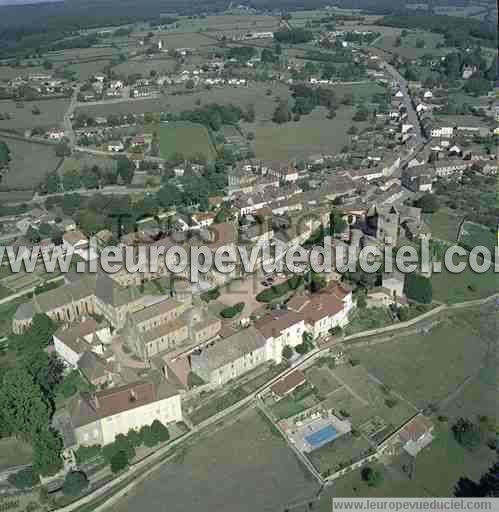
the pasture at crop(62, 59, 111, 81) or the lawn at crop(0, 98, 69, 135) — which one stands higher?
the pasture at crop(62, 59, 111, 81)

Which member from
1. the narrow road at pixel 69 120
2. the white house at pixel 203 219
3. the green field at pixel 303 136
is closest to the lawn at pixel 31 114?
the narrow road at pixel 69 120

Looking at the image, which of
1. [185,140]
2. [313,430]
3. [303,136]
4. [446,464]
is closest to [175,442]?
[313,430]

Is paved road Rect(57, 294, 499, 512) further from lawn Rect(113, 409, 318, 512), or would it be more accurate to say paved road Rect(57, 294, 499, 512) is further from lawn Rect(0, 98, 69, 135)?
lawn Rect(0, 98, 69, 135)

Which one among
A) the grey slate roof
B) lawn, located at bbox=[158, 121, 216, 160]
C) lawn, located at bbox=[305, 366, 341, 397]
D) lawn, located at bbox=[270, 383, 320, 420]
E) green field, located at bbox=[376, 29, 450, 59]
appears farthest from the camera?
green field, located at bbox=[376, 29, 450, 59]

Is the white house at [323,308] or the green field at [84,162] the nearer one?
the white house at [323,308]

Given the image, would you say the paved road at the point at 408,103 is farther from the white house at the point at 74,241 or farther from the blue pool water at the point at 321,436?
the blue pool water at the point at 321,436

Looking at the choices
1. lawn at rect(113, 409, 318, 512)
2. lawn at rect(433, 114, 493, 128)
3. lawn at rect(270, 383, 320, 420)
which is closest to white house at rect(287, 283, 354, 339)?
lawn at rect(270, 383, 320, 420)

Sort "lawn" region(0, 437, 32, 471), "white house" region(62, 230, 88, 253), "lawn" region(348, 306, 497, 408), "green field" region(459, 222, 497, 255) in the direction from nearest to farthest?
"lawn" region(0, 437, 32, 471), "lawn" region(348, 306, 497, 408), "white house" region(62, 230, 88, 253), "green field" region(459, 222, 497, 255)

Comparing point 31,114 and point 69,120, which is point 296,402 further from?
point 31,114
